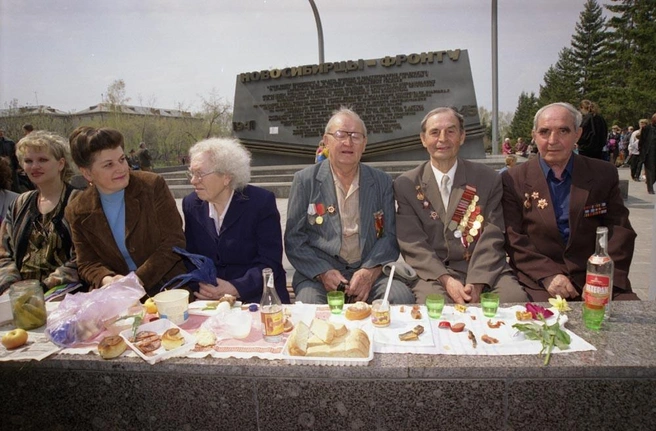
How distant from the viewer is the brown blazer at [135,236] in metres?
2.75

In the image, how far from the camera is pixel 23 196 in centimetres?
313

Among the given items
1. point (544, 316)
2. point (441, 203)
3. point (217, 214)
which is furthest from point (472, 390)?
point (217, 214)

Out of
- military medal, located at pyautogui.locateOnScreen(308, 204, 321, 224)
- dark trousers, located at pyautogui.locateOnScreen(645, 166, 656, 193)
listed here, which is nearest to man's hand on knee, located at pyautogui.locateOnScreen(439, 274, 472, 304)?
military medal, located at pyautogui.locateOnScreen(308, 204, 321, 224)

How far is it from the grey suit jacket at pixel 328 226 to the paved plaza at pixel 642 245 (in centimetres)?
172

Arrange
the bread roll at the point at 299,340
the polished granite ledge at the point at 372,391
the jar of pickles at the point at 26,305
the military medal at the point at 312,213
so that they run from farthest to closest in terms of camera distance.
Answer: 1. the military medal at the point at 312,213
2. the jar of pickles at the point at 26,305
3. the bread roll at the point at 299,340
4. the polished granite ledge at the point at 372,391

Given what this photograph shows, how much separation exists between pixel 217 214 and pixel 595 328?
2382 millimetres

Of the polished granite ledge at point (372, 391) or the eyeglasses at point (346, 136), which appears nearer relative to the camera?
the polished granite ledge at point (372, 391)

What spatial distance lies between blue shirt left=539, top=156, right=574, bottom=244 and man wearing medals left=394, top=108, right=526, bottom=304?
1.10 feet

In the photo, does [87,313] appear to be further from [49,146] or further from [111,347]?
[49,146]

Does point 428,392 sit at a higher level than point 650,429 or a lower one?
higher

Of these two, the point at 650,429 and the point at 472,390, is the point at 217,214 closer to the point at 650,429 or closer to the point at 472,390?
the point at 472,390

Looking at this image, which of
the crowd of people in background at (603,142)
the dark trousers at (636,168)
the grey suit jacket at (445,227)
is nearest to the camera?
the grey suit jacket at (445,227)

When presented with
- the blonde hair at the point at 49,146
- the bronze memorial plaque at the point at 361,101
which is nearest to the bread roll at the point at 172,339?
the blonde hair at the point at 49,146

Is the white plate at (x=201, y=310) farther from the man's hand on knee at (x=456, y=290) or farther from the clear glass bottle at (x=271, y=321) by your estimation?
the man's hand on knee at (x=456, y=290)
